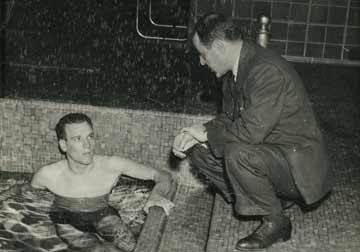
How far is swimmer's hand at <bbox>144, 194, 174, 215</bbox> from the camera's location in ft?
14.8

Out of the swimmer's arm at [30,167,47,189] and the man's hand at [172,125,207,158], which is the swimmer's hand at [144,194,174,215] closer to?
the man's hand at [172,125,207,158]

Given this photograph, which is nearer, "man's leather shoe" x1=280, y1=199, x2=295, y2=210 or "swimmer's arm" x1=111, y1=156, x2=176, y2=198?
"man's leather shoe" x1=280, y1=199, x2=295, y2=210

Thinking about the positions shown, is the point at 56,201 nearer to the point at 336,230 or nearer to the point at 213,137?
the point at 213,137

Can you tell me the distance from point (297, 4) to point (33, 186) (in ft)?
15.0

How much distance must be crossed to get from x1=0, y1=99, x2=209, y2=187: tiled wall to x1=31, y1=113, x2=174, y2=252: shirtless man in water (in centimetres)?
43

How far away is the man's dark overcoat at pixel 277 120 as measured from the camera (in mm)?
3662

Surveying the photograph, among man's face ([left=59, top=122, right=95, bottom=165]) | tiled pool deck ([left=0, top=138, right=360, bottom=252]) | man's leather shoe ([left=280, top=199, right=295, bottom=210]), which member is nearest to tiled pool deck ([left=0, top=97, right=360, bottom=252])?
tiled pool deck ([left=0, top=138, right=360, bottom=252])

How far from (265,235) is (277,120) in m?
0.75

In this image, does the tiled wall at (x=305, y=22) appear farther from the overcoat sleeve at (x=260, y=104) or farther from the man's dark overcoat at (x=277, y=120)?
the overcoat sleeve at (x=260, y=104)

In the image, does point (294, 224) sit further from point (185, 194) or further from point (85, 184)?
point (85, 184)

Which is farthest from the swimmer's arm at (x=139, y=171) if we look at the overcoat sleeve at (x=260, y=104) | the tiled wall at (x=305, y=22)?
the tiled wall at (x=305, y=22)

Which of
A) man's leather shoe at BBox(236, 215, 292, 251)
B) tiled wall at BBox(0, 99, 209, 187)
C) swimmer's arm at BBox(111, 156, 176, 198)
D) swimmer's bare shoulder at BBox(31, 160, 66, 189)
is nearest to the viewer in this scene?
man's leather shoe at BBox(236, 215, 292, 251)

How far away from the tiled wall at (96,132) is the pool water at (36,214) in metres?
0.30

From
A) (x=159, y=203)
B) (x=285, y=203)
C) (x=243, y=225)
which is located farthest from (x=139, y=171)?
(x=285, y=203)
